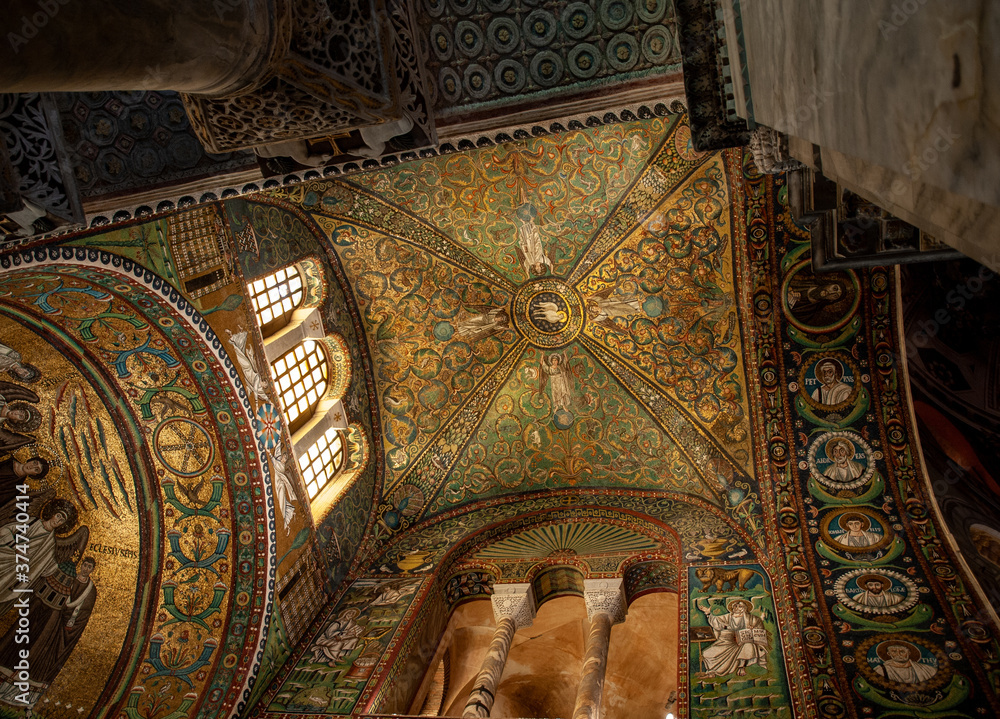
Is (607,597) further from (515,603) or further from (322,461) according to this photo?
(322,461)

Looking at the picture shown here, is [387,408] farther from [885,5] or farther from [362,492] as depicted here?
[885,5]

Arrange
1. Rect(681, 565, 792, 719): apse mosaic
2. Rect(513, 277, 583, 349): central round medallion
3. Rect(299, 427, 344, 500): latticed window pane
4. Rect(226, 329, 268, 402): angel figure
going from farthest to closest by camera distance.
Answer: Rect(513, 277, 583, 349): central round medallion < Rect(299, 427, 344, 500): latticed window pane < Rect(226, 329, 268, 402): angel figure < Rect(681, 565, 792, 719): apse mosaic

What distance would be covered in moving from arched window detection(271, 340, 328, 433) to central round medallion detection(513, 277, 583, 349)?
254 cm

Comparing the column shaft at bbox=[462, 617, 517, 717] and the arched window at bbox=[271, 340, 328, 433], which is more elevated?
the arched window at bbox=[271, 340, 328, 433]

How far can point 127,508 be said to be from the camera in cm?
634

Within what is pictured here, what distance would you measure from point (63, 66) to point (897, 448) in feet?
24.9

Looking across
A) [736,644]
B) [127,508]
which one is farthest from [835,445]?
[127,508]

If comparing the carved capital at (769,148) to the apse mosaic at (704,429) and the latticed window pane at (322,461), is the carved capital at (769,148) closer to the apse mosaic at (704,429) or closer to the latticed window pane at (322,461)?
the apse mosaic at (704,429)

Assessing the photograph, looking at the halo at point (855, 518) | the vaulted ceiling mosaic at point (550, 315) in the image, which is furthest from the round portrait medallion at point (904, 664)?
the vaulted ceiling mosaic at point (550, 315)

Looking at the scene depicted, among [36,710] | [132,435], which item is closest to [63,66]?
[132,435]

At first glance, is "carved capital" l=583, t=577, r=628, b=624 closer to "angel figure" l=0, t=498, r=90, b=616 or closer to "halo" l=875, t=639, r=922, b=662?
"halo" l=875, t=639, r=922, b=662

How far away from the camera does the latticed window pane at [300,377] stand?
745 centimetres

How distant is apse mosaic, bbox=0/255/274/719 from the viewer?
5.64 m

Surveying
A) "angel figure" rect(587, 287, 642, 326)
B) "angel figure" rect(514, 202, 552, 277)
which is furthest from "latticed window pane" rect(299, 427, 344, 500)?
"angel figure" rect(587, 287, 642, 326)
